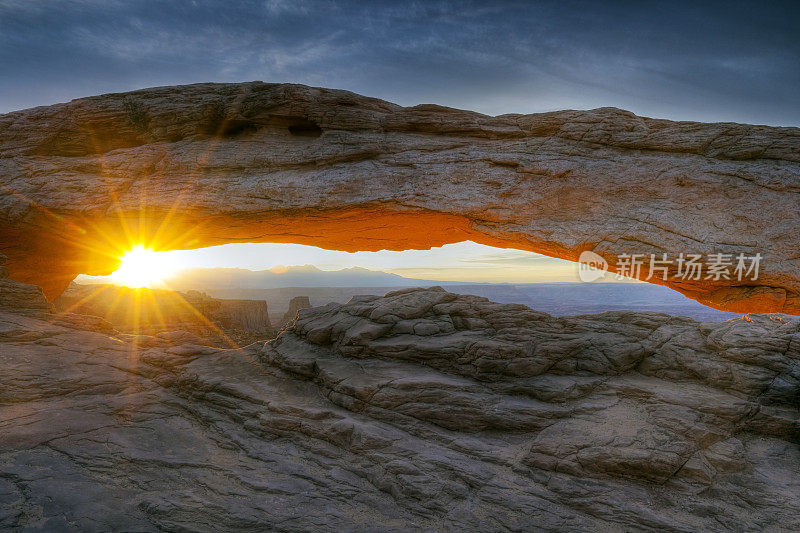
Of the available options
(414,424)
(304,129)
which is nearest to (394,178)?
(304,129)

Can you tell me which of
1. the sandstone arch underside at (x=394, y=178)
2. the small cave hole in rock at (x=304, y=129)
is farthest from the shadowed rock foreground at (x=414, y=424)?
the small cave hole in rock at (x=304, y=129)

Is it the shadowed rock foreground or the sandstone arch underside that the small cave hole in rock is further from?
the shadowed rock foreground

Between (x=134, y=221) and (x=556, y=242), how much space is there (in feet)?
65.8

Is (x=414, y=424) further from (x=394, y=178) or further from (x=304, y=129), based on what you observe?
(x=304, y=129)

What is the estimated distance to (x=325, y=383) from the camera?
1439 cm

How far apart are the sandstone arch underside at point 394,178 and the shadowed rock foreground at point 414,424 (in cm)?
359

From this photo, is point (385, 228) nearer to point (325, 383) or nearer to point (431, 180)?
point (431, 180)

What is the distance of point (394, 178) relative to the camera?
18781mm

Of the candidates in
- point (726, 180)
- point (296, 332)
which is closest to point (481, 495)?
point (296, 332)

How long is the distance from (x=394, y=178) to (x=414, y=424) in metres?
11.0

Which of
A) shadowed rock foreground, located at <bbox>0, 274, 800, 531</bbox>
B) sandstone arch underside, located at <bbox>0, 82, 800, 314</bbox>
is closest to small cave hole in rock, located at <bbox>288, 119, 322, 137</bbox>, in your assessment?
sandstone arch underside, located at <bbox>0, 82, 800, 314</bbox>

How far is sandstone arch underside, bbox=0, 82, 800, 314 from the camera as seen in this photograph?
16359 millimetres

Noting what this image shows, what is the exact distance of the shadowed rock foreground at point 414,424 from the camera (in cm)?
973

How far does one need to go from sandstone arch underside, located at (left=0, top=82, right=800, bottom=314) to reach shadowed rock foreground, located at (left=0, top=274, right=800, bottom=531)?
3.59m
